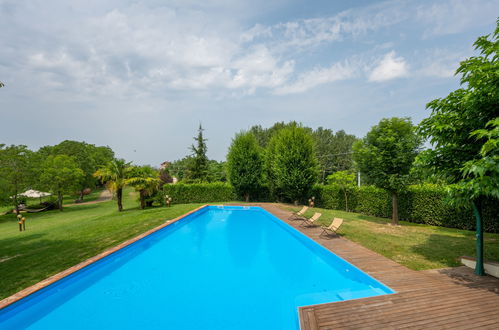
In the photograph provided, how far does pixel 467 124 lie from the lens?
5.49 metres

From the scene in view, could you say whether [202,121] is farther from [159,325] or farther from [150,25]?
[159,325]

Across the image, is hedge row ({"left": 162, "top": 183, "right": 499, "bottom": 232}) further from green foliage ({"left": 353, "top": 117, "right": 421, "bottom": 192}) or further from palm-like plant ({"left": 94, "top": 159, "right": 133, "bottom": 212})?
palm-like plant ({"left": 94, "top": 159, "right": 133, "bottom": 212})

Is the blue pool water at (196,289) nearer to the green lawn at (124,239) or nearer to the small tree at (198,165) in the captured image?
the green lawn at (124,239)

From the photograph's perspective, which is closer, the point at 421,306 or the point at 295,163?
the point at 421,306

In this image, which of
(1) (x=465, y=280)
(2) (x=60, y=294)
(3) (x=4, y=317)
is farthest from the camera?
(2) (x=60, y=294)

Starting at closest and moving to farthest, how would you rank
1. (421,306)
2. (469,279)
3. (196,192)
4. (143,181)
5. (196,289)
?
1. (421,306)
2. (469,279)
3. (196,289)
4. (143,181)
5. (196,192)

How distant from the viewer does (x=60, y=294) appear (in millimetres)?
6074

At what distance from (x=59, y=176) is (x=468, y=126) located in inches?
1435

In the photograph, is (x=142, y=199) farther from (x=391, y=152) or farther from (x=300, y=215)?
(x=391, y=152)

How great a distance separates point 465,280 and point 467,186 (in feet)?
9.15

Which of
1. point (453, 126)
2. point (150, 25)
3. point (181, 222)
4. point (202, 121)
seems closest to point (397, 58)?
point (453, 126)

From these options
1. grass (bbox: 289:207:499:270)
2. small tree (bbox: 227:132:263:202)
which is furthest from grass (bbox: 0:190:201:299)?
small tree (bbox: 227:132:263:202)

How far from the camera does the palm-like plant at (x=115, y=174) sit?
2012 cm

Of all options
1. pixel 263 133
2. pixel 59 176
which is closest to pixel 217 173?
pixel 263 133
